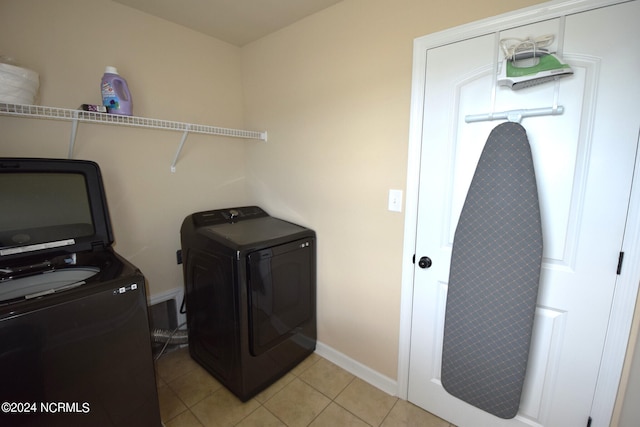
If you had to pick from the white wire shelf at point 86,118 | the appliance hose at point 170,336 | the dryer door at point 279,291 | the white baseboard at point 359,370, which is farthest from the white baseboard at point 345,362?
the white wire shelf at point 86,118

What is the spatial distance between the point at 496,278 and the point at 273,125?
1749 mm

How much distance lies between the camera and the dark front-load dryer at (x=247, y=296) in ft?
5.28

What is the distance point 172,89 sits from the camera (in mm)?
1976

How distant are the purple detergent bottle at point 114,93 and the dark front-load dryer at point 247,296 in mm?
744

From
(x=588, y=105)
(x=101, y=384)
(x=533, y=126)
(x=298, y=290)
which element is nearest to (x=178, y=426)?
(x=101, y=384)

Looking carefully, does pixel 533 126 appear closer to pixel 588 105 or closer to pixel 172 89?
pixel 588 105

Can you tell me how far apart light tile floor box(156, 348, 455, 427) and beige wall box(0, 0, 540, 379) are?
194 mm

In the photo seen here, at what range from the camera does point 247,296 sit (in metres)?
1.60

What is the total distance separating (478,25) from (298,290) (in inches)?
68.3

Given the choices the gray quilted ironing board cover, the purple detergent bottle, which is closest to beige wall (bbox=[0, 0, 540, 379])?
the purple detergent bottle

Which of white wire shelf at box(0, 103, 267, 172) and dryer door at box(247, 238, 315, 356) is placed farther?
dryer door at box(247, 238, 315, 356)

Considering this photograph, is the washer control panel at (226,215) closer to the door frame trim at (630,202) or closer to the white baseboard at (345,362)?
the white baseboard at (345,362)

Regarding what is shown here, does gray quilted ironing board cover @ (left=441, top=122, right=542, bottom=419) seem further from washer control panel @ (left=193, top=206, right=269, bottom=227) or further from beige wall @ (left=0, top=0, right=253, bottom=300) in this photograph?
beige wall @ (left=0, top=0, right=253, bottom=300)

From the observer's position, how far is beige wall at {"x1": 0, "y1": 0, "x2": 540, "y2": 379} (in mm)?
1501
